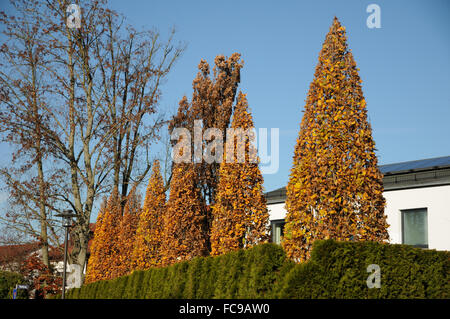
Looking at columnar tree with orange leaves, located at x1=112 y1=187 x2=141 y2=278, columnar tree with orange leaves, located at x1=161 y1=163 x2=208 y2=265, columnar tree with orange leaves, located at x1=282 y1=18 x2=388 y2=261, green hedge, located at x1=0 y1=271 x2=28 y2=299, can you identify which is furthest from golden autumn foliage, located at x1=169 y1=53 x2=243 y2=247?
green hedge, located at x1=0 y1=271 x2=28 y2=299

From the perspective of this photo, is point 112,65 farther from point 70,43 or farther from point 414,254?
point 414,254

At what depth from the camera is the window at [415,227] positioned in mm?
17406

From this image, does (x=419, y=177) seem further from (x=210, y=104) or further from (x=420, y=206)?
(x=210, y=104)

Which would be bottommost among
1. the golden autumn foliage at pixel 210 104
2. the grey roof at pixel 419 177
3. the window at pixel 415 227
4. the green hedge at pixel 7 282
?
the green hedge at pixel 7 282

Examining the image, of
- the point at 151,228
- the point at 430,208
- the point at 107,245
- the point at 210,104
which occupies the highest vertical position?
the point at 210,104

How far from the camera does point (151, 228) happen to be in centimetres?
1900

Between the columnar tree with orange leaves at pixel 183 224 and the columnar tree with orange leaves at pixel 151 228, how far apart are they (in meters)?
1.75

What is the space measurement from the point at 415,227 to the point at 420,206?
32.9 inches

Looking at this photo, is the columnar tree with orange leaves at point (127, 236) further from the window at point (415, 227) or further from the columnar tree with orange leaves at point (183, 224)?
the window at point (415, 227)

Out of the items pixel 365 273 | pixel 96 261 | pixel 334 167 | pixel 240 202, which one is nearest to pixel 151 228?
pixel 240 202

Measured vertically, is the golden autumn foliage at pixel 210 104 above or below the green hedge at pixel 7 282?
above

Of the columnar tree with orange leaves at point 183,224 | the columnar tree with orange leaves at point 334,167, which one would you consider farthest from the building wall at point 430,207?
the columnar tree with orange leaves at point 334,167

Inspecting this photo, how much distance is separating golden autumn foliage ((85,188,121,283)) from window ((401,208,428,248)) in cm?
1393

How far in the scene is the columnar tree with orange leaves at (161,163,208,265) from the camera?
16.6 m
